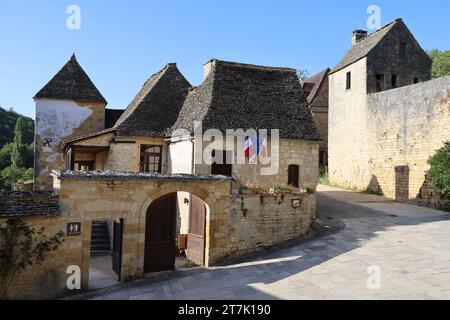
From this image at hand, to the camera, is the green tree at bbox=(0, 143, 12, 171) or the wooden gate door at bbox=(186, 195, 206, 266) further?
the green tree at bbox=(0, 143, 12, 171)

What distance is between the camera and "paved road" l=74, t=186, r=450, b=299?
26.4 ft

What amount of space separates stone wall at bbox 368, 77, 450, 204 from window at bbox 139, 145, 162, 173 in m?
12.5

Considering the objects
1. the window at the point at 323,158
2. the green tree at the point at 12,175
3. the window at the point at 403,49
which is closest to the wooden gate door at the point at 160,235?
the window at the point at 403,49

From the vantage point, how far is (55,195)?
10.1 m

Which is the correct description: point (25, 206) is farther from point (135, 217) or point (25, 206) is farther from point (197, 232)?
point (197, 232)

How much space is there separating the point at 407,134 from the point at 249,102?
29.8 ft

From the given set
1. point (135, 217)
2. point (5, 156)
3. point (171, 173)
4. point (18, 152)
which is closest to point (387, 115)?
point (171, 173)

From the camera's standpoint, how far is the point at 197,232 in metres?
12.3

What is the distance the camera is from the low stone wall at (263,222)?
11984mm

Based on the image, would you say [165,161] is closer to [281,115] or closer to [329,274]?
[281,115]

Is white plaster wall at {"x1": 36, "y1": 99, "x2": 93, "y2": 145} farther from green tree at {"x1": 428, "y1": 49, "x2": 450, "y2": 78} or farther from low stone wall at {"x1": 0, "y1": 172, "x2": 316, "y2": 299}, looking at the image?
green tree at {"x1": 428, "y1": 49, "x2": 450, "y2": 78}

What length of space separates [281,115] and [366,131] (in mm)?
8770

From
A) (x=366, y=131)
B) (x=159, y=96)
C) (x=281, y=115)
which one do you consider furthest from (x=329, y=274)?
(x=366, y=131)

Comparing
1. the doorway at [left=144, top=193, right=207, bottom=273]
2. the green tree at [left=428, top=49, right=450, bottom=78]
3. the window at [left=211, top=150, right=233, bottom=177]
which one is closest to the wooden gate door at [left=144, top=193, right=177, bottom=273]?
the doorway at [left=144, top=193, right=207, bottom=273]
